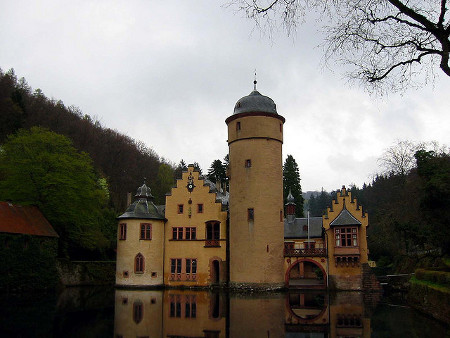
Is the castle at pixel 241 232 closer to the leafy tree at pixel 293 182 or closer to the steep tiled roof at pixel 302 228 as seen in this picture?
the steep tiled roof at pixel 302 228

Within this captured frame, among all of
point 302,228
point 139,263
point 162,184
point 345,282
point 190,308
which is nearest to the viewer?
point 190,308

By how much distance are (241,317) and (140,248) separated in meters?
16.0

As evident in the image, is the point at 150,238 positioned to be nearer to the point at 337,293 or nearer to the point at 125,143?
the point at 337,293

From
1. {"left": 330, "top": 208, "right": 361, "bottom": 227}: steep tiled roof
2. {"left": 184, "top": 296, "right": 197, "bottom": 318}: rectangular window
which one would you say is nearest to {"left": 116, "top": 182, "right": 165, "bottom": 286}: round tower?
{"left": 184, "top": 296, "right": 197, "bottom": 318}: rectangular window

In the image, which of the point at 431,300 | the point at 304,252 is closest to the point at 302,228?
the point at 304,252

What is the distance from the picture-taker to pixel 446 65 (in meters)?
7.14

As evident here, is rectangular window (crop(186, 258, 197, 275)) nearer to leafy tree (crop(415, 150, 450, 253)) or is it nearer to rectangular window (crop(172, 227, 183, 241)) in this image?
rectangular window (crop(172, 227, 183, 241))

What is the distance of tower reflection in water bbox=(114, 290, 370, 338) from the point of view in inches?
531

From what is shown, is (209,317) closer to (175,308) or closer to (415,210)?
(175,308)

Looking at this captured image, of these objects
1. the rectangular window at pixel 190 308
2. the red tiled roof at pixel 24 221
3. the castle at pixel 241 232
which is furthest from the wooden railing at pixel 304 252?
the red tiled roof at pixel 24 221

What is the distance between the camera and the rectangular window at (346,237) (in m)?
29.6

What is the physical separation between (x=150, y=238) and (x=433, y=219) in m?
19.6

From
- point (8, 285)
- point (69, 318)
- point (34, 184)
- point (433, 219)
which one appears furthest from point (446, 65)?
point (34, 184)

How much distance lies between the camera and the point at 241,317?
16578 millimetres
